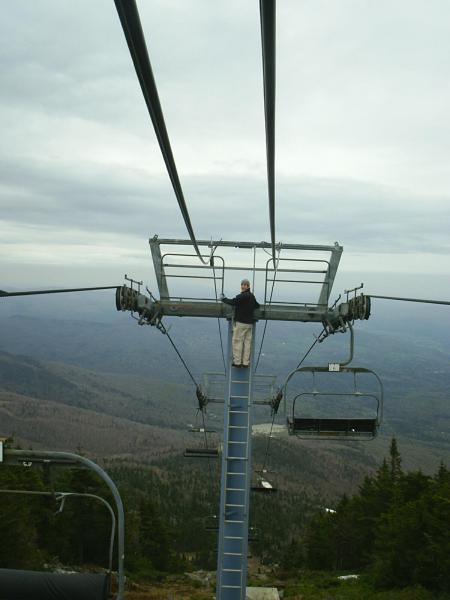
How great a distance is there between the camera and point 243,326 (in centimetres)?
1081

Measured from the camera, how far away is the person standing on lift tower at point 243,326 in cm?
1077

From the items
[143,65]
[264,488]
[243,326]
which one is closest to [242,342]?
[243,326]

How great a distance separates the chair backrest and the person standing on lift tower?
446 centimetres

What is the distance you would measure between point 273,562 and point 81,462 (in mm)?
59393

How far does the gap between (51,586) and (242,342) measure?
501 cm

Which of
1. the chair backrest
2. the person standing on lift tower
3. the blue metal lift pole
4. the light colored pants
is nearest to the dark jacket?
the person standing on lift tower

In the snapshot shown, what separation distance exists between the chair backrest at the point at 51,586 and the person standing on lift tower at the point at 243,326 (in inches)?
175

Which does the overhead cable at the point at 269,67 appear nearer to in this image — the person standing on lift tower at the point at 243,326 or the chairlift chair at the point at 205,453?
the person standing on lift tower at the point at 243,326

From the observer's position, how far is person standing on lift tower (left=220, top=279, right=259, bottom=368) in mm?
10766

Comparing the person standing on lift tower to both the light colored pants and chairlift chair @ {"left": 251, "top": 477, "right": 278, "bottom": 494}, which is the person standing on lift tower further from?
chairlift chair @ {"left": 251, "top": 477, "right": 278, "bottom": 494}

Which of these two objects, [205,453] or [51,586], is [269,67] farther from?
[205,453]

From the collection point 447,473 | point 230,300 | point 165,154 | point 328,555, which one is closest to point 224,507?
point 230,300

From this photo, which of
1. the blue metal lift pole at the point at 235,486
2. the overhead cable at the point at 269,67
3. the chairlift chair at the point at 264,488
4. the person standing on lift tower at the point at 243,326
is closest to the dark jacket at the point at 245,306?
the person standing on lift tower at the point at 243,326

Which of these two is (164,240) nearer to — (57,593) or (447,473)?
(57,593)
